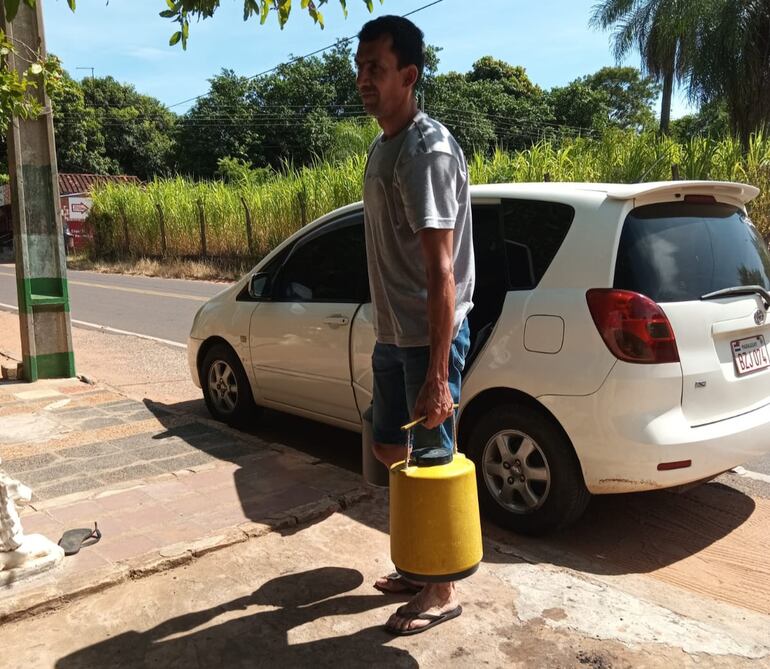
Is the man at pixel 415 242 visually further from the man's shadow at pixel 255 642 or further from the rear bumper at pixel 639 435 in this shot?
the rear bumper at pixel 639 435

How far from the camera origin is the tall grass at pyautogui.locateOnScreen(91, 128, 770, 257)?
1277 centimetres

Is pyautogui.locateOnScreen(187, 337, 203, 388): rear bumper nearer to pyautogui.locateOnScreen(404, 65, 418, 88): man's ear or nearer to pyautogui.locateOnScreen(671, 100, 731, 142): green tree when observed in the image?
pyautogui.locateOnScreen(404, 65, 418, 88): man's ear

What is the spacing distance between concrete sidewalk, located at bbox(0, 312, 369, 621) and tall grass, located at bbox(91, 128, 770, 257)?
3.30 m

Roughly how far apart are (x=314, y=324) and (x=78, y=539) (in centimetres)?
189

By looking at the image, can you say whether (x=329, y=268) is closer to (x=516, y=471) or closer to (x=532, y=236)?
(x=532, y=236)

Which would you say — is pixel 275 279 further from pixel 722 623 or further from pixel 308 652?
pixel 722 623

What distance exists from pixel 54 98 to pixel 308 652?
A: 6.20 metres

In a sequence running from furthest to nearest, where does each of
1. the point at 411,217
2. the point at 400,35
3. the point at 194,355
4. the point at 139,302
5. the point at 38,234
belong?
the point at 139,302 → the point at 38,234 → the point at 194,355 → the point at 400,35 → the point at 411,217

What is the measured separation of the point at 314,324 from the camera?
15.4ft

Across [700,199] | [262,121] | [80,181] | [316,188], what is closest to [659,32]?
[316,188]

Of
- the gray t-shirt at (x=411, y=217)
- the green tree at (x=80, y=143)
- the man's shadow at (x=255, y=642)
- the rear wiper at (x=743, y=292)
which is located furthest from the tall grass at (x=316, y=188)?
the green tree at (x=80, y=143)

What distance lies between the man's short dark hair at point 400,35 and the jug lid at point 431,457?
4.31 feet

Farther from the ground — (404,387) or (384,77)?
(384,77)

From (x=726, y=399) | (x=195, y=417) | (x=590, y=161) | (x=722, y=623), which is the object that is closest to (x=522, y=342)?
(x=726, y=399)
